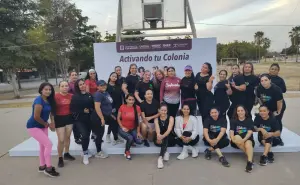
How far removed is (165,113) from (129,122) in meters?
0.68

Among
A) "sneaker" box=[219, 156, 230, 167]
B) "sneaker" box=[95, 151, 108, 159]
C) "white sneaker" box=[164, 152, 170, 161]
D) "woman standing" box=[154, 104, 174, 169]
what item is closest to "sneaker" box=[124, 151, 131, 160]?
"sneaker" box=[95, 151, 108, 159]

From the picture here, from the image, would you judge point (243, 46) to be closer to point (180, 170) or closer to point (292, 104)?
point (292, 104)

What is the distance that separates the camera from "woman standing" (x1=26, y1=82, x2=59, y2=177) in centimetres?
386

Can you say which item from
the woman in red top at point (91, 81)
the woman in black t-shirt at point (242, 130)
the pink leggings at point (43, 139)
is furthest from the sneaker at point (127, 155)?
the woman in black t-shirt at point (242, 130)

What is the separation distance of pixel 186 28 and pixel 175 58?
2.13m

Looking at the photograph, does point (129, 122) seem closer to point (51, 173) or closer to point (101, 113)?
point (101, 113)

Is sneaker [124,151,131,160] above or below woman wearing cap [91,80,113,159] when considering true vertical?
below

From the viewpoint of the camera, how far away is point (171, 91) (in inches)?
199

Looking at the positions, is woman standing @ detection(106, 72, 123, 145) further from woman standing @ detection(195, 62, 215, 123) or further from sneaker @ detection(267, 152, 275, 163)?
sneaker @ detection(267, 152, 275, 163)

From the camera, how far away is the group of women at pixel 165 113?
4232mm

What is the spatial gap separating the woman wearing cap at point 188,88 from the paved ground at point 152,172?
1062 mm

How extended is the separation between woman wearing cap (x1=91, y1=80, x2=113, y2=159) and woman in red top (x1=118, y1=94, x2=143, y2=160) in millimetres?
254

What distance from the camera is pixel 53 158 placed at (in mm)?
4918

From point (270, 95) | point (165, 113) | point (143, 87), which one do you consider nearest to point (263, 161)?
point (270, 95)
